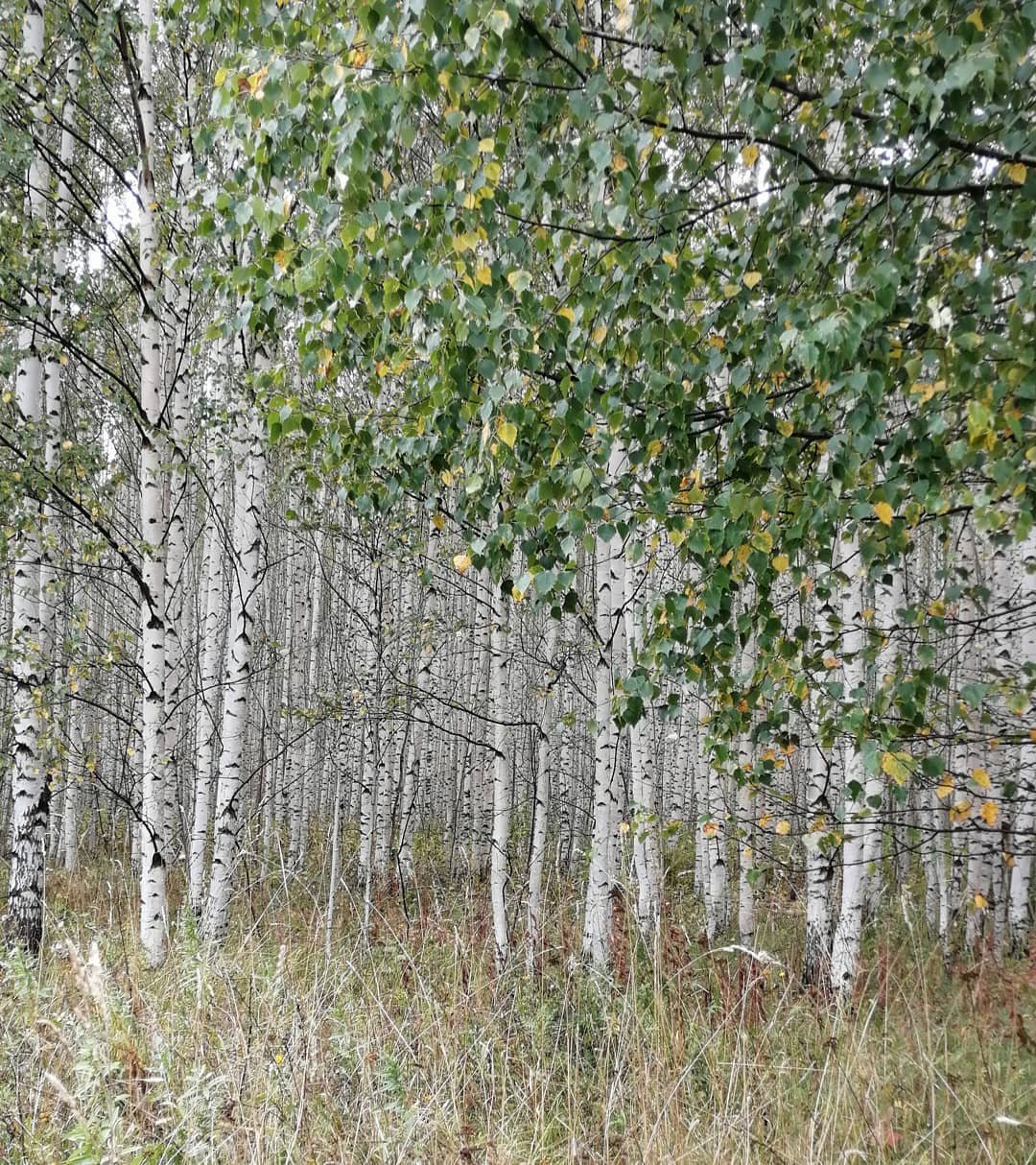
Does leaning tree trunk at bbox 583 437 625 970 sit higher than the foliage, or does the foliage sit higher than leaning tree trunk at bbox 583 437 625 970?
the foliage

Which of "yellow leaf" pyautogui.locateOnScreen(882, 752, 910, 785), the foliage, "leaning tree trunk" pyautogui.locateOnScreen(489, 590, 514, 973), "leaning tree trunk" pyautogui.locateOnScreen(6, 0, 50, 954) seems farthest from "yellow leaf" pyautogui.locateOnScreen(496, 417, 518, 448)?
"leaning tree trunk" pyautogui.locateOnScreen(6, 0, 50, 954)

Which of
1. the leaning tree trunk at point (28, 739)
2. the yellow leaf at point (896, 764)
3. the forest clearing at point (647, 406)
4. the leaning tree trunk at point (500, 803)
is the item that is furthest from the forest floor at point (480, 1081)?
the leaning tree trunk at point (28, 739)

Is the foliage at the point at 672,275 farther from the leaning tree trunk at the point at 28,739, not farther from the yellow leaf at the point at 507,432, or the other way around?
the leaning tree trunk at the point at 28,739

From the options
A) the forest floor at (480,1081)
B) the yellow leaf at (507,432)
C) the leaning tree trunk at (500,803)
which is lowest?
the forest floor at (480,1081)

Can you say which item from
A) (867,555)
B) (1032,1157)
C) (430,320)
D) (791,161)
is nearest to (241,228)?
(430,320)

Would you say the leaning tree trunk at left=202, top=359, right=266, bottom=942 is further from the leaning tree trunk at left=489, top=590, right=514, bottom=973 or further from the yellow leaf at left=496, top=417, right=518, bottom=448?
the yellow leaf at left=496, top=417, right=518, bottom=448

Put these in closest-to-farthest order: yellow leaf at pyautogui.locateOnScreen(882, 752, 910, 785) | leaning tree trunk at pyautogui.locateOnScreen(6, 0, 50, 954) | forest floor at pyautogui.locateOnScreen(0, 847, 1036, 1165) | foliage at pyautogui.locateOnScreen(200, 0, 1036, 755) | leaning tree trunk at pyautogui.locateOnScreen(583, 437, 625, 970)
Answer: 1. foliage at pyautogui.locateOnScreen(200, 0, 1036, 755)
2. yellow leaf at pyautogui.locateOnScreen(882, 752, 910, 785)
3. forest floor at pyautogui.locateOnScreen(0, 847, 1036, 1165)
4. leaning tree trunk at pyautogui.locateOnScreen(583, 437, 625, 970)
5. leaning tree trunk at pyautogui.locateOnScreen(6, 0, 50, 954)

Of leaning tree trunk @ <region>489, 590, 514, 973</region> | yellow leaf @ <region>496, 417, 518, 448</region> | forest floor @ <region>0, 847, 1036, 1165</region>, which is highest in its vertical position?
yellow leaf @ <region>496, 417, 518, 448</region>

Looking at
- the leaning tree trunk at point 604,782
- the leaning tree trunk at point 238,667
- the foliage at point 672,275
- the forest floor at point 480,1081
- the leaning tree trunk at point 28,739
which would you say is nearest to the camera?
the foliage at point 672,275

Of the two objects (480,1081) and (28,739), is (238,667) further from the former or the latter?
(480,1081)

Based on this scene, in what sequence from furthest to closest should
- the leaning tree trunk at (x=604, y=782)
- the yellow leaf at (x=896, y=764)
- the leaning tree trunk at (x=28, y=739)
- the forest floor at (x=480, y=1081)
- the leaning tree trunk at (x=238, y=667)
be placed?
1. the leaning tree trunk at (x=28, y=739)
2. the leaning tree trunk at (x=238, y=667)
3. the leaning tree trunk at (x=604, y=782)
4. the forest floor at (x=480, y=1081)
5. the yellow leaf at (x=896, y=764)

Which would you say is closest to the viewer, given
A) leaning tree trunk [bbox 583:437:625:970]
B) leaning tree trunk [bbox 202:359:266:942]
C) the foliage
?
the foliage

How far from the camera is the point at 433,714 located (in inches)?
529

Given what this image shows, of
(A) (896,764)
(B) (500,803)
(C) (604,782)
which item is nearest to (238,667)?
(B) (500,803)
